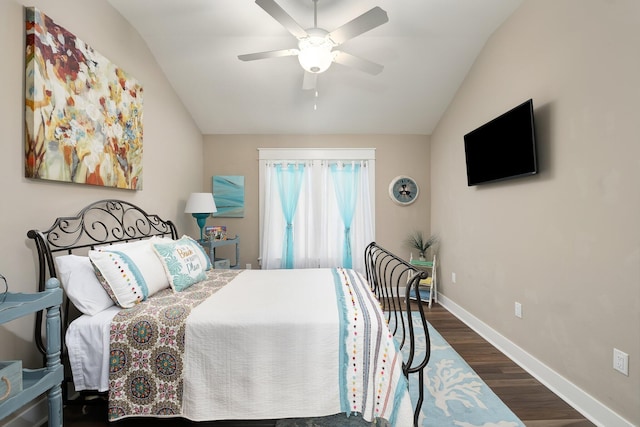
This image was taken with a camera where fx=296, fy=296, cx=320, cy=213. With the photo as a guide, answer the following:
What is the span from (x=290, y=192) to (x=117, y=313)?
2926mm

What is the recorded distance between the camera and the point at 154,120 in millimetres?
3105

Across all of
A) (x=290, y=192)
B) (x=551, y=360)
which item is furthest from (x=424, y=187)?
(x=551, y=360)

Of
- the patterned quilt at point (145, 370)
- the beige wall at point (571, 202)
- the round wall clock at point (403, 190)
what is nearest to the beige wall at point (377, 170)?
the round wall clock at point (403, 190)

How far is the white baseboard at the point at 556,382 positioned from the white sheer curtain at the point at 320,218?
6.09 ft

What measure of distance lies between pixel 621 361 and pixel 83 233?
3.52 meters

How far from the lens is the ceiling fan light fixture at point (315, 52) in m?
2.15

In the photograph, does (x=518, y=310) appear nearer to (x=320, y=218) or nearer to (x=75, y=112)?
(x=320, y=218)

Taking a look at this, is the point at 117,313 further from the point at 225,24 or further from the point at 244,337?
the point at 225,24

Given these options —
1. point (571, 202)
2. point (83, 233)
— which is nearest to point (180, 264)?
point (83, 233)

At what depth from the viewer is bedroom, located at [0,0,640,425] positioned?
162cm

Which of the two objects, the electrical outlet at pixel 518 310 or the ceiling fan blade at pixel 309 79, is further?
the ceiling fan blade at pixel 309 79

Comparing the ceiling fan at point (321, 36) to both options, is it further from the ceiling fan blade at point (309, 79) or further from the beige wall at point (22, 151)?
the beige wall at point (22, 151)

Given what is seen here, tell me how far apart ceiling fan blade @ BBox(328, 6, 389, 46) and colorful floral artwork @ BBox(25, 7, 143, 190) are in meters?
1.77

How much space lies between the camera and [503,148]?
257 cm
